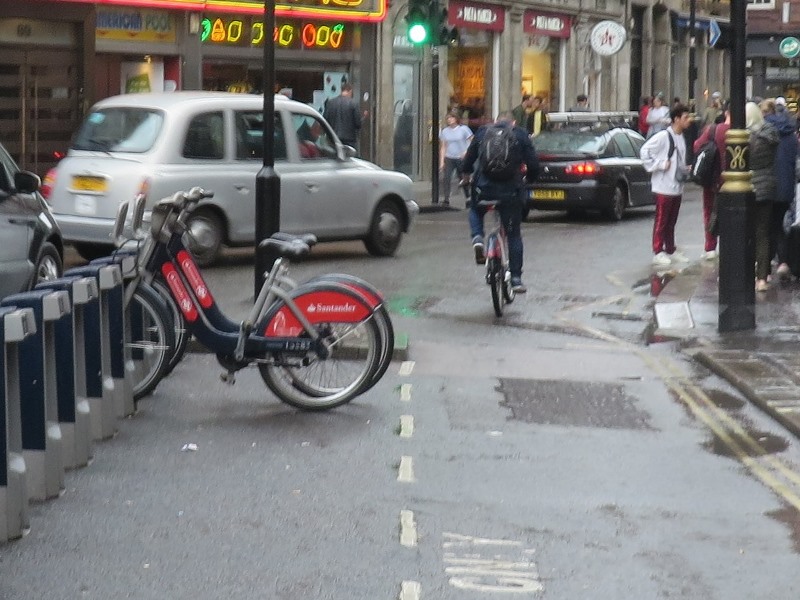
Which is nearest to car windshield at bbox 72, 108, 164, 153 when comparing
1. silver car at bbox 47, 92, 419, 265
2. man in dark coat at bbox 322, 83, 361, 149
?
silver car at bbox 47, 92, 419, 265

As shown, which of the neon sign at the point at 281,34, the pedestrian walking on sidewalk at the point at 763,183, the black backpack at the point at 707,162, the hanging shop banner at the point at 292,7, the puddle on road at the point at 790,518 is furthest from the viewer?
the neon sign at the point at 281,34

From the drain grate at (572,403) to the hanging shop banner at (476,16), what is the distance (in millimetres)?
24100

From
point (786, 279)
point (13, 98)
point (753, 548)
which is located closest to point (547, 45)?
point (13, 98)

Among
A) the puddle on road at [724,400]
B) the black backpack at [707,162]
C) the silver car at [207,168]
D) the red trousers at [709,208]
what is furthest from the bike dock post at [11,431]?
the red trousers at [709,208]

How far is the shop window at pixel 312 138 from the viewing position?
17031 millimetres

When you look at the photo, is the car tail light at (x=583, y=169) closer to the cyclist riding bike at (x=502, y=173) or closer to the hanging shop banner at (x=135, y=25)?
the hanging shop banner at (x=135, y=25)

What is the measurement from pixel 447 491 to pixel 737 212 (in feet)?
19.7

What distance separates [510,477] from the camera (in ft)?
24.2

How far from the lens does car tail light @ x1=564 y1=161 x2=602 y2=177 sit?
23.6 m

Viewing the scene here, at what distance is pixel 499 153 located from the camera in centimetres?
1366

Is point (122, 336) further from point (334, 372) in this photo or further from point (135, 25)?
point (135, 25)

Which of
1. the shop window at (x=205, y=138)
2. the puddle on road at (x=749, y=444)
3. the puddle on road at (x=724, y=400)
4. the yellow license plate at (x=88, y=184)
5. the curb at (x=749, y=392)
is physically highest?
the shop window at (x=205, y=138)

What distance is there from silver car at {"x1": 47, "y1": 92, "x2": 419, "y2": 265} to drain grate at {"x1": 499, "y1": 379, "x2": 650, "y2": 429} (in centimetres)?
627

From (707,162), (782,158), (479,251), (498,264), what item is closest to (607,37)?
(707,162)
